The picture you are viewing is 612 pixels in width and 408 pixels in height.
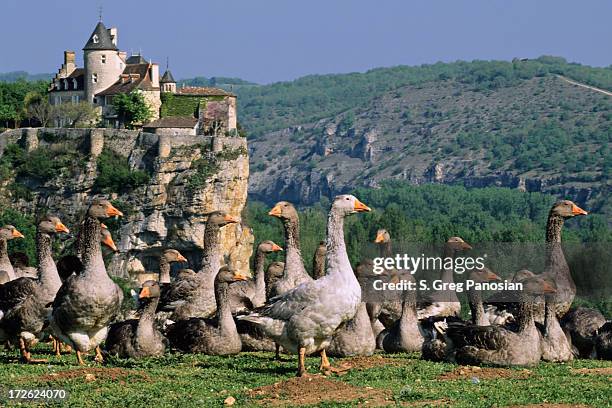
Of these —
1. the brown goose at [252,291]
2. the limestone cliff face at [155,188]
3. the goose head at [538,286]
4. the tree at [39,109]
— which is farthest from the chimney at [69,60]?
the goose head at [538,286]

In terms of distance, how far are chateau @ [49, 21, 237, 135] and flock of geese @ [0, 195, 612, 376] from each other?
8687 cm

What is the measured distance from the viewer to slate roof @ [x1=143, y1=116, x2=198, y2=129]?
11350 cm

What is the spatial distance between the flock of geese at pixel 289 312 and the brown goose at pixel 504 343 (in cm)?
1

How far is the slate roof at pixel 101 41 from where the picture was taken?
115312mm

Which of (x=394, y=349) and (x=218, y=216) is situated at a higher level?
(x=218, y=216)

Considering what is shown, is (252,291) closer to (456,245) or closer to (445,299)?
(445,299)

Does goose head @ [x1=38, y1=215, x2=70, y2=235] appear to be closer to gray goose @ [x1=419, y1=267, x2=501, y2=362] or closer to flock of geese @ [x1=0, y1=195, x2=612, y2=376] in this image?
flock of geese @ [x1=0, y1=195, x2=612, y2=376]

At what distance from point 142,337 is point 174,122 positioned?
92.9 meters

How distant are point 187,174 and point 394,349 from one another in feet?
292

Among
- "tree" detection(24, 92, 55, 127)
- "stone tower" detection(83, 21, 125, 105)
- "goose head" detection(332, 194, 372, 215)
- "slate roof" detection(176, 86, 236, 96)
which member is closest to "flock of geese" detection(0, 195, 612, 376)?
"goose head" detection(332, 194, 372, 215)

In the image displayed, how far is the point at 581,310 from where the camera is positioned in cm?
2486

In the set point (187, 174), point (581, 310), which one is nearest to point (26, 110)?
point (187, 174)

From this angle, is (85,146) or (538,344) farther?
(85,146)

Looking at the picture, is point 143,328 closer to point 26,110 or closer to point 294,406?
point 294,406
